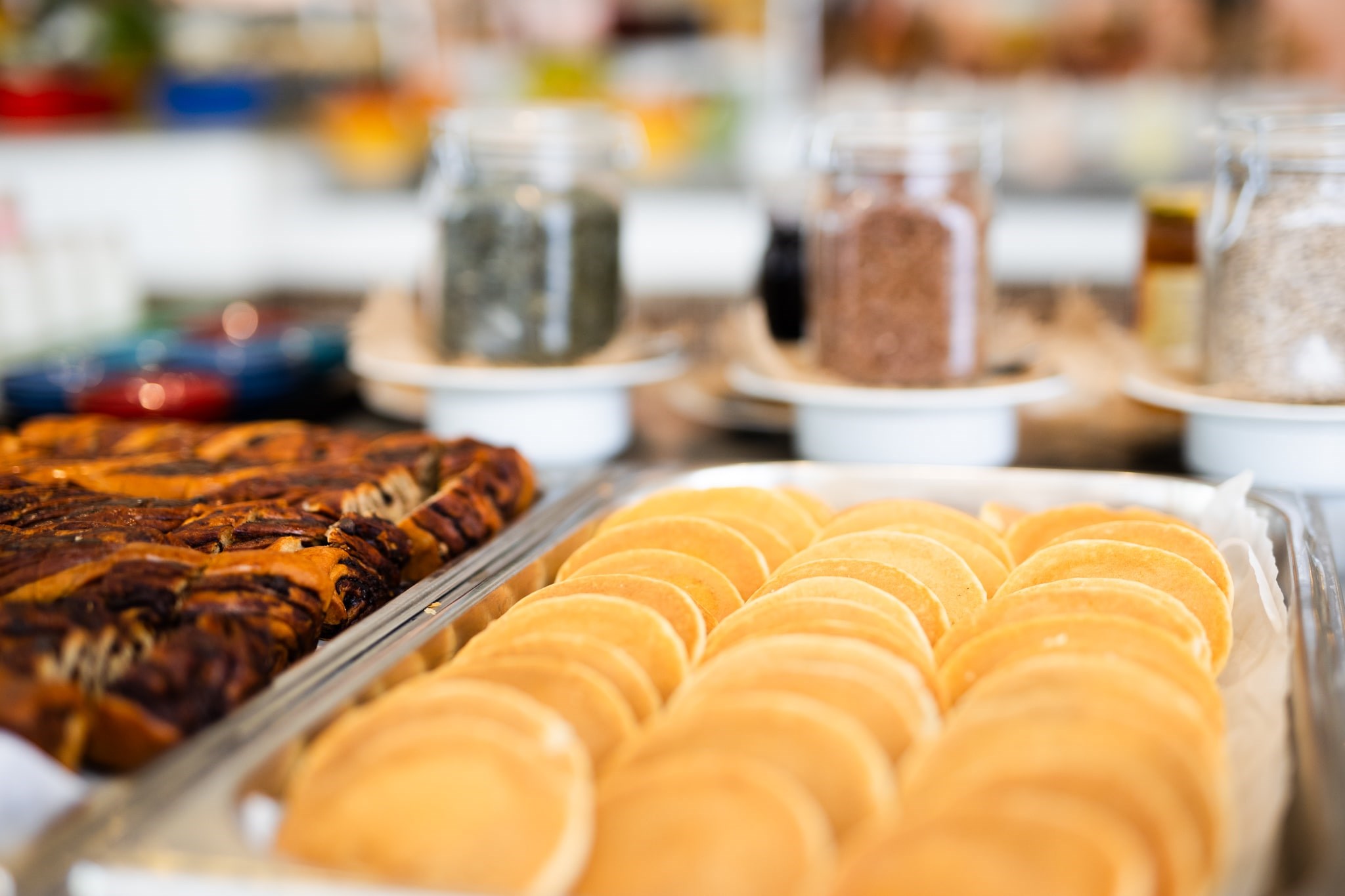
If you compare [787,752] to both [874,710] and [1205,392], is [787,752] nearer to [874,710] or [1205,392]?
[874,710]

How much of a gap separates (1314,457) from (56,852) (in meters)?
1.17

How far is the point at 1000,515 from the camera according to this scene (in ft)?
3.77

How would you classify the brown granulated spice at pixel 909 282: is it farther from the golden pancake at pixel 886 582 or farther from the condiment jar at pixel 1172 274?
the golden pancake at pixel 886 582

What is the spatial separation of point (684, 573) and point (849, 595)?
0.14m

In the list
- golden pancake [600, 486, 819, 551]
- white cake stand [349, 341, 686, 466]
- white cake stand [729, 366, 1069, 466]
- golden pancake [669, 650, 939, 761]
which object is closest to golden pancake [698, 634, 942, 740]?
A: golden pancake [669, 650, 939, 761]

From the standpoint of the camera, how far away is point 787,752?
651mm

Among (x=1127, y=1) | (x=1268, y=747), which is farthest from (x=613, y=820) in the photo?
(x=1127, y=1)

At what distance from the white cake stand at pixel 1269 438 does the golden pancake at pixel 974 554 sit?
400mm

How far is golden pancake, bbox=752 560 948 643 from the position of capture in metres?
0.88

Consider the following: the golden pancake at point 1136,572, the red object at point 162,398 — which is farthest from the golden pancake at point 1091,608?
the red object at point 162,398

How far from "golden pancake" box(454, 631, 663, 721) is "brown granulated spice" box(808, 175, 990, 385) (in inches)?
27.6

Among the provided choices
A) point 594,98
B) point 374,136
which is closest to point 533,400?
point 374,136

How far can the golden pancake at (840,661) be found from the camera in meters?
0.73

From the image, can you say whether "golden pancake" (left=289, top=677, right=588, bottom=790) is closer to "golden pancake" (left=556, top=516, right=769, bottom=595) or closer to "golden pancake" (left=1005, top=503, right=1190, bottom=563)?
"golden pancake" (left=556, top=516, right=769, bottom=595)
